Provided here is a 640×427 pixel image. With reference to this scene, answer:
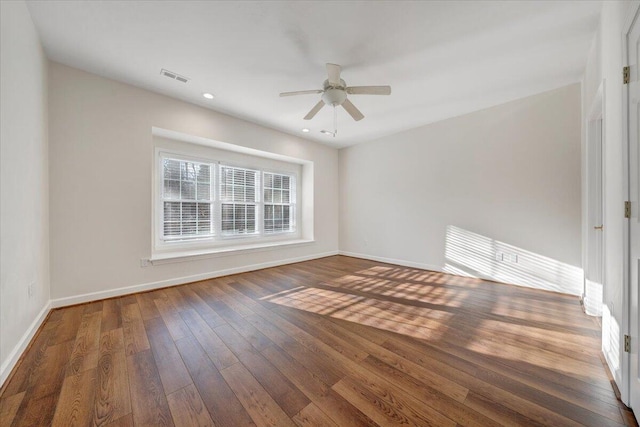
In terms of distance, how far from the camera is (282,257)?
492 cm

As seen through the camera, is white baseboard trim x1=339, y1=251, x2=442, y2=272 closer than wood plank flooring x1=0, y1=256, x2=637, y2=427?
No

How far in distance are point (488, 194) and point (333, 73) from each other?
10.1 feet

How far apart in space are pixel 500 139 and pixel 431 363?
3.52m

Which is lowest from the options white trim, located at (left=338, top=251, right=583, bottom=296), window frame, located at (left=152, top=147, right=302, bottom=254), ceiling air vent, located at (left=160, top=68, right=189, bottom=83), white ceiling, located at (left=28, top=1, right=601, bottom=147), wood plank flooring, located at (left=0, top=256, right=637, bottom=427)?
wood plank flooring, located at (left=0, top=256, right=637, bottom=427)

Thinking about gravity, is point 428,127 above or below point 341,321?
above

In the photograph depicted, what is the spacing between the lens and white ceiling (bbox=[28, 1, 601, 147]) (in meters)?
1.93

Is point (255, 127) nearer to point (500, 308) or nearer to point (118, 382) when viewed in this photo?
point (118, 382)

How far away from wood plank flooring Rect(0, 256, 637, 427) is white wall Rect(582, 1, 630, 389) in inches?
11.0

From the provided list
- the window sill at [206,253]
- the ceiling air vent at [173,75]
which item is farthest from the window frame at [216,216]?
the ceiling air vent at [173,75]

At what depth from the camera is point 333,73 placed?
93.8 inches

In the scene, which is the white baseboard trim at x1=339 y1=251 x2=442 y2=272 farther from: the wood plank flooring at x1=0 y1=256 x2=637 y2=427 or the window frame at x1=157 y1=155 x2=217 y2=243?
the window frame at x1=157 y1=155 x2=217 y2=243

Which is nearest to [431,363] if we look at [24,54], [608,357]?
[608,357]

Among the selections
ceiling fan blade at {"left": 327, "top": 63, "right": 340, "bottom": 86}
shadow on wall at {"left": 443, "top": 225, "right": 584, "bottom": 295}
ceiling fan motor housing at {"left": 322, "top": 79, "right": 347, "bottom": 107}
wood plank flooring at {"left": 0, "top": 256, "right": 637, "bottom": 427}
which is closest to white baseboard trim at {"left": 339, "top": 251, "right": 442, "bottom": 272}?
shadow on wall at {"left": 443, "top": 225, "right": 584, "bottom": 295}

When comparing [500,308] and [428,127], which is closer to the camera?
[500,308]
